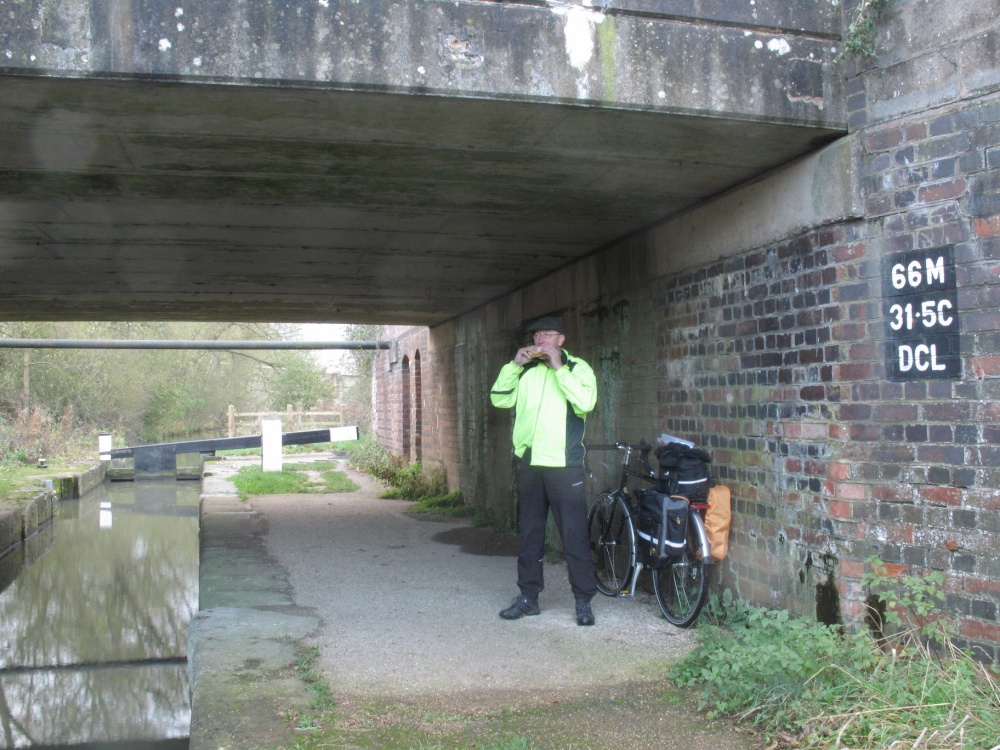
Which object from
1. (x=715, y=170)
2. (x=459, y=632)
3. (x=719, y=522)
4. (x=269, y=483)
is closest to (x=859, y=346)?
(x=715, y=170)

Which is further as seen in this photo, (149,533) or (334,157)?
(149,533)

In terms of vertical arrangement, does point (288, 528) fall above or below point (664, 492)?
below

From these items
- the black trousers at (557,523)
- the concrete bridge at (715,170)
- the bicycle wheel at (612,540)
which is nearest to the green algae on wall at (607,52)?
the concrete bridge at (715,170)

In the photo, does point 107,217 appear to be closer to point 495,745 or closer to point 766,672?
point 495,745

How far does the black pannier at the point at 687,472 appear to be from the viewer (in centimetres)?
543

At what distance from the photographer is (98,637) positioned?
8.15 meters

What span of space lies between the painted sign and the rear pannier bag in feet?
5.23

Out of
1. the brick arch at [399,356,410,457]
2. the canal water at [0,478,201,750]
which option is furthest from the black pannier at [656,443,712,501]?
the brick arch at [399,356,410,457]

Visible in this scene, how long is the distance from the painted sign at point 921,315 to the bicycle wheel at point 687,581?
5.28ft

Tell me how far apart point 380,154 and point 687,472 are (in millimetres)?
2598

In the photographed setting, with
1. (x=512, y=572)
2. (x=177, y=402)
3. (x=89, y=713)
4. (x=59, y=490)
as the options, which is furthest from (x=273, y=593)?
(x=177, y=402)

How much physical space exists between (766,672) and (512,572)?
12.6 feet

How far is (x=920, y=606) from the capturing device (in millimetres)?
3918

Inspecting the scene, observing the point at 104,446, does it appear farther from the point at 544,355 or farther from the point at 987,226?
the point at 987,226
